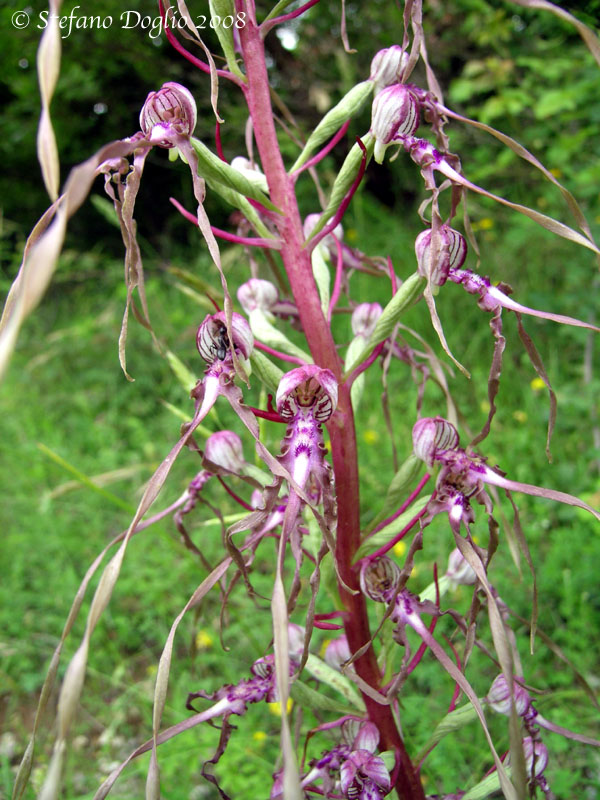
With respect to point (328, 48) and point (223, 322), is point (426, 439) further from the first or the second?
point (328, 48)

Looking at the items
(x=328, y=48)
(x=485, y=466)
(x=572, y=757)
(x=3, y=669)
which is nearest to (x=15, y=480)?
(x=3, y=669)

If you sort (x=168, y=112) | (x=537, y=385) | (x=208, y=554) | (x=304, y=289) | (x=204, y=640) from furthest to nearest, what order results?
1. (x=537, y=385)
2. (x=208, y=554)
3. (x=204, y=640)
4. (x=304, y=289)
5. (x=168, y=112)

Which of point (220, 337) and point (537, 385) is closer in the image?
point (220, 337)

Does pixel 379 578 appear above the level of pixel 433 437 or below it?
below

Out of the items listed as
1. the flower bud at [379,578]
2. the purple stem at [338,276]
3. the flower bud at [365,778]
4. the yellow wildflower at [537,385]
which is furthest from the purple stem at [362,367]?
the yellow wildflower at [537,385]

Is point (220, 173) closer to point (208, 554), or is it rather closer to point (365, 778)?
point (365, 778)

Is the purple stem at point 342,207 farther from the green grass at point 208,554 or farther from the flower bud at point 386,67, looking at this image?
the green grass at point 208,554

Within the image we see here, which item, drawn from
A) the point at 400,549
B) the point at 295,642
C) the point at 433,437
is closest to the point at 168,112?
the point at 433,437

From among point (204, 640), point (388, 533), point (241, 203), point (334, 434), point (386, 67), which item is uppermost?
point (386, 67)
